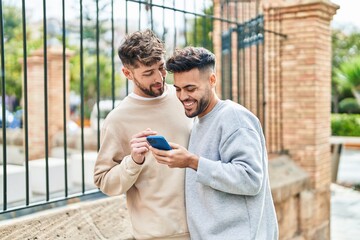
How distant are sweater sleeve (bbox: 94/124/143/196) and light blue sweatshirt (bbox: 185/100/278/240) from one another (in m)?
0.31

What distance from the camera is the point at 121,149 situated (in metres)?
2.28

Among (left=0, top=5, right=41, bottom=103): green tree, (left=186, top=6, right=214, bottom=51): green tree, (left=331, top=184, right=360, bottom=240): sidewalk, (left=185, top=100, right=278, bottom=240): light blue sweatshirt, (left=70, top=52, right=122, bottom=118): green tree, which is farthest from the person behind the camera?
(left=70, top=52, right=122, bottom=118): green tree

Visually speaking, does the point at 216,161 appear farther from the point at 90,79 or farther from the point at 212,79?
the point at 90,79

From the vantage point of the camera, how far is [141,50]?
2166 mm

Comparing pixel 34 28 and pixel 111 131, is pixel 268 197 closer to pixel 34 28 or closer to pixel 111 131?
pixel 111 131

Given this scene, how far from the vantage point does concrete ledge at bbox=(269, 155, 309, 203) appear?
5527 millimetres

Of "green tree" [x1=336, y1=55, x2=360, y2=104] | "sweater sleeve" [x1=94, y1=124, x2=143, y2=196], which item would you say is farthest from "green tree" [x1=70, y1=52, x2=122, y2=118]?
"sweater sleeve" [x1=94, y1=124, x2=143, y2=196]

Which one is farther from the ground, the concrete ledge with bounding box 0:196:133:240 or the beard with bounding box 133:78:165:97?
the beard with bounding box 133:78:165:97

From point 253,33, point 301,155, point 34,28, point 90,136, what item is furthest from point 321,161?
point 34,28

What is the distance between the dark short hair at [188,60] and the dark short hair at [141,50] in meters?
0.08

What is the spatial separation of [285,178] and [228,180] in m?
3.94

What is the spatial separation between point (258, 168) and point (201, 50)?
22.6 inches

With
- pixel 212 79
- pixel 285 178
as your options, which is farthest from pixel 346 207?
pixel 212 79

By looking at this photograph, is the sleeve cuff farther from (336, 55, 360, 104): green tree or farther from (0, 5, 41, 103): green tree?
(336, 55, 360, 104): green tree
